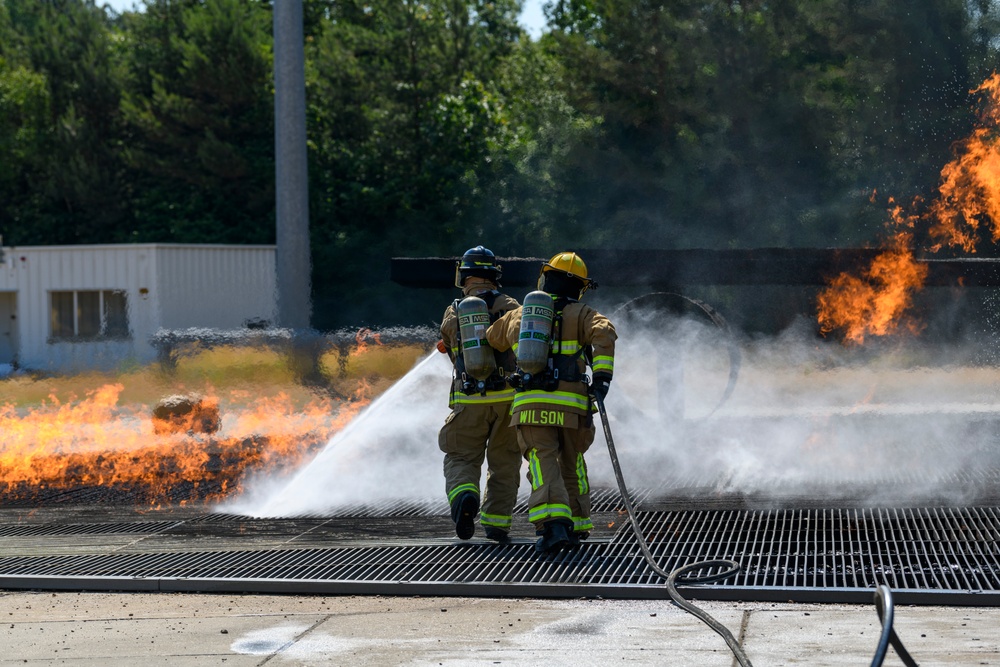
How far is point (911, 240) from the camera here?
1892cm

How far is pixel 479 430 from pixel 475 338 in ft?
1.81

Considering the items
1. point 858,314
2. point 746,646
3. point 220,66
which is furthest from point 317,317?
point 220,66

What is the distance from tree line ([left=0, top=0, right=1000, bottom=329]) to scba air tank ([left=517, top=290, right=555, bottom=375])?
9651mm

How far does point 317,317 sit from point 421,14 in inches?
594

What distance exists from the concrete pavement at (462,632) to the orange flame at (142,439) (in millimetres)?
5387

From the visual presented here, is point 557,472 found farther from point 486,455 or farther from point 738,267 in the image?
point 738,267

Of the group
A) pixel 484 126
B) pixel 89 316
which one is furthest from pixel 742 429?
pixel 484 126

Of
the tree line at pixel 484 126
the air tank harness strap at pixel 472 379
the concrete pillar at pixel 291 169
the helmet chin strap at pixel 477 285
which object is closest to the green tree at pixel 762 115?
the tree line at pixel 484 126

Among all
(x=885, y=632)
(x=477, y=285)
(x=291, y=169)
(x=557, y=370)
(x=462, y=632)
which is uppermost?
(x=291, y=169)

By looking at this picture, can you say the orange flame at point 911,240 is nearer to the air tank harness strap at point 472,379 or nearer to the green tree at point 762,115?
the green tree at point 762,115

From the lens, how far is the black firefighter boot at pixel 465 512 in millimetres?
6742

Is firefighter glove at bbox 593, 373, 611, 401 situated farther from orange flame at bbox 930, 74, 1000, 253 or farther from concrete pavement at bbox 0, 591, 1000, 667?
orange flame at bbox 930, 74, 1000, 253

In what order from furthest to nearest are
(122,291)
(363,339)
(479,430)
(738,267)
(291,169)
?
(122,291) < (291,169) < (363,339) < (738,267) < (479,430)

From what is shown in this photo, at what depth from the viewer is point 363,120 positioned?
28750mm
